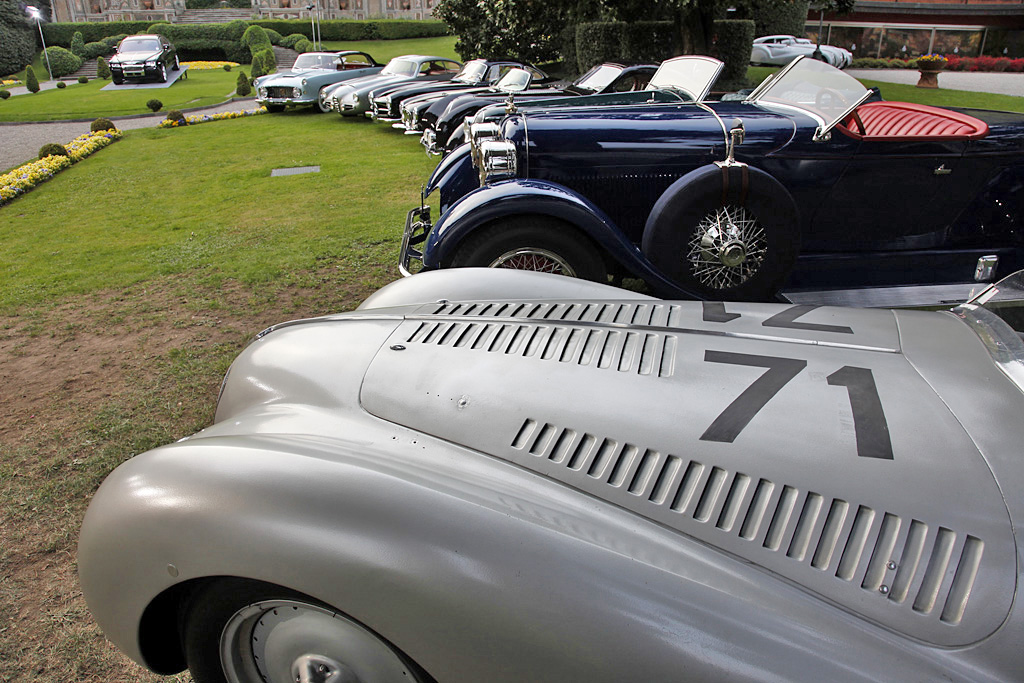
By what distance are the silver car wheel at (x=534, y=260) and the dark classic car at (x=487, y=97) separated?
4.78m

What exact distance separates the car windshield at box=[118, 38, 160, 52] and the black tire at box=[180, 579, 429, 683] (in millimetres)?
33580

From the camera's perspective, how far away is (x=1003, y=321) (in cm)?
179

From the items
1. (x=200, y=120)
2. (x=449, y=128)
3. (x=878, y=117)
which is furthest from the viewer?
(x=200, y=120)

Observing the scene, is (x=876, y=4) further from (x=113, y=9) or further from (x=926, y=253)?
(x=113, y=9)

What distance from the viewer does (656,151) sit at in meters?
4.56

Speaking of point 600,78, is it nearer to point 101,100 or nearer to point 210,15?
point 101,100

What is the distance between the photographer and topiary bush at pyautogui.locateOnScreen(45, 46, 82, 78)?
35062mm

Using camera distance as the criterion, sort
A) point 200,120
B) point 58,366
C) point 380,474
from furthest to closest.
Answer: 1. point 200,120
2. point 58,366
3. point 380,474

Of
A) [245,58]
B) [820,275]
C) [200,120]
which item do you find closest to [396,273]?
[820,275]

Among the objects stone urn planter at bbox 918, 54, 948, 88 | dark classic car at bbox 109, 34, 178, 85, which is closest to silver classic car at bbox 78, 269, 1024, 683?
stone urn planter at bbox 918, 54, 948, 88

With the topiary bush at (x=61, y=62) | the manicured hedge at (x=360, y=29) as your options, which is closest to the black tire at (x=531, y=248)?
the topiary bush at (x=61, y=62)

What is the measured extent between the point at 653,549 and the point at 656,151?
376cm

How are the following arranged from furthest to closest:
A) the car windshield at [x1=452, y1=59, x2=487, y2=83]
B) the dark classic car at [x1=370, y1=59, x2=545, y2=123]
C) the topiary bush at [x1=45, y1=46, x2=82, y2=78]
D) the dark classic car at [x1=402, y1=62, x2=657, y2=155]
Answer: the topiary bush at [x1=45, y1=46, x2=82, y2=78]
the car windshield at [x1=452, y1=59, x2=487, y2=83]
the dark classic car at [x1=370, y1=59, x2=545, y2=123]
the dark classic car at [x1=402, y1=62, x2=657, y2=155]

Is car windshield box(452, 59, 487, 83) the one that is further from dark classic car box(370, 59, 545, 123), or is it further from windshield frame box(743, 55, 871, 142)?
windshield frame box(743, 55, 871, 142)
